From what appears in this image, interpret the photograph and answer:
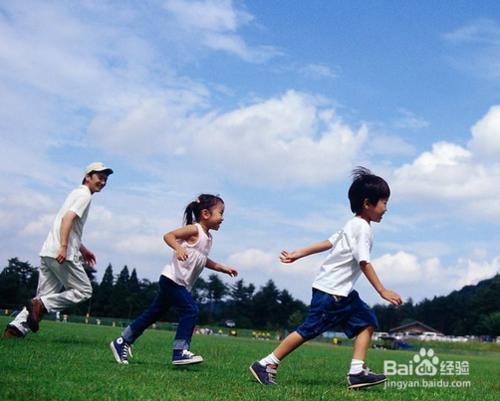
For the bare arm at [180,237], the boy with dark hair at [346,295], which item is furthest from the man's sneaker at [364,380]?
the bare arm at [180,237]

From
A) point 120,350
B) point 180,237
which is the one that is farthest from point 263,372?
point 120,350

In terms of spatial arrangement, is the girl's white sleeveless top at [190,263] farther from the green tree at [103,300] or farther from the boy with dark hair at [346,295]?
the green tree at [103,300]

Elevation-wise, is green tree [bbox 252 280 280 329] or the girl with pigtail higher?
green tree [bbox 252 280 280 329]

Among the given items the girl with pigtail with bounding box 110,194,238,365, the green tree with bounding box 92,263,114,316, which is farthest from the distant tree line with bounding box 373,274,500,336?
the girl with pigtail with bounding box 110,194,238,365

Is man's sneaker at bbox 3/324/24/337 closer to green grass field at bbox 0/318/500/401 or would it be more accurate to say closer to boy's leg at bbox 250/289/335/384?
green grass field at bbox 0/318/500/401

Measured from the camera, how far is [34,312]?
8047mm

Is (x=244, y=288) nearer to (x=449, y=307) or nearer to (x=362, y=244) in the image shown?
(x=449, y=307)

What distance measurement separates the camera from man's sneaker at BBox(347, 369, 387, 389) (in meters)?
5.52

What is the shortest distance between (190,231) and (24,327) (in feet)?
9.44

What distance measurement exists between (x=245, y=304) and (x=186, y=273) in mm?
136060

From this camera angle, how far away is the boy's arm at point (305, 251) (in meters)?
5.73

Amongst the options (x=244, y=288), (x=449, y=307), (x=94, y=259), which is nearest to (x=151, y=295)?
(x=244, y=288)

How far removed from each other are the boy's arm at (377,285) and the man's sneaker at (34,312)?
4.16 metres

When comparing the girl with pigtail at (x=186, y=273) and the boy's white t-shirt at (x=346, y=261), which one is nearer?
the boy's white t-shirt at (x=346, y=261)
